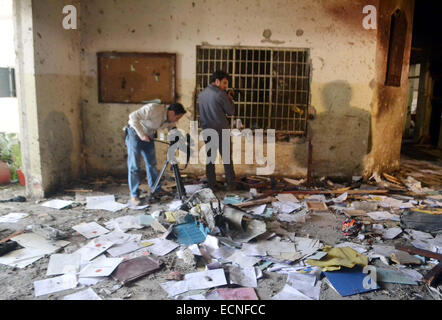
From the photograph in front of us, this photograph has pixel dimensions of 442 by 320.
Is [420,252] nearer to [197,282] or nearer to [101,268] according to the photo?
[197,282]

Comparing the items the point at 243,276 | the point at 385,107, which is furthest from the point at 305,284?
the point at 385,107

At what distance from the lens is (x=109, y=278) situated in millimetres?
3164

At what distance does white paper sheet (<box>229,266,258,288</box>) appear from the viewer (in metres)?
3.10

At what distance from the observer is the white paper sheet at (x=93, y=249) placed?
355cm

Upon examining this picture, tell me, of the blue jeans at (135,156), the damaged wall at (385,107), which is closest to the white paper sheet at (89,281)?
the blue jeans at (135,156)

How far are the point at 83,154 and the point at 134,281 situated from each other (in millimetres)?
4331

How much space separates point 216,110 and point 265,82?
4.68ft

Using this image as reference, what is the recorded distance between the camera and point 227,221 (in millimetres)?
4062

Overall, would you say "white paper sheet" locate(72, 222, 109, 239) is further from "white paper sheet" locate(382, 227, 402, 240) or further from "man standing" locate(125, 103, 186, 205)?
"white paper sheet" locate(382, 227, 402, 240)

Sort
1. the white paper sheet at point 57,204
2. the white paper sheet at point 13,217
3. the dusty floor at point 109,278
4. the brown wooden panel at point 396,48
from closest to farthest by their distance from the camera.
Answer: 1. the dusty floor at point 109,278
2. the white paper sheet at point 13,217
3. the white paper sheet at point 57,204
4. the brown wooden panel at point 396,48

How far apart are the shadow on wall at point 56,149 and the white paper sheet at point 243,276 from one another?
3.82 meters

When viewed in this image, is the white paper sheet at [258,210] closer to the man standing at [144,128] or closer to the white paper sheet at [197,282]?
the man standing at [144,128]

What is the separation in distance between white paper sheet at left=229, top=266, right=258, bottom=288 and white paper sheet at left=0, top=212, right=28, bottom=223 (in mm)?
3113

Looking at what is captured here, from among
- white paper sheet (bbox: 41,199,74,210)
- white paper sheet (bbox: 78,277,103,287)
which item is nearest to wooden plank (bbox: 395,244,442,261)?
white paper sheet (bbox: 78,277,103,287)
